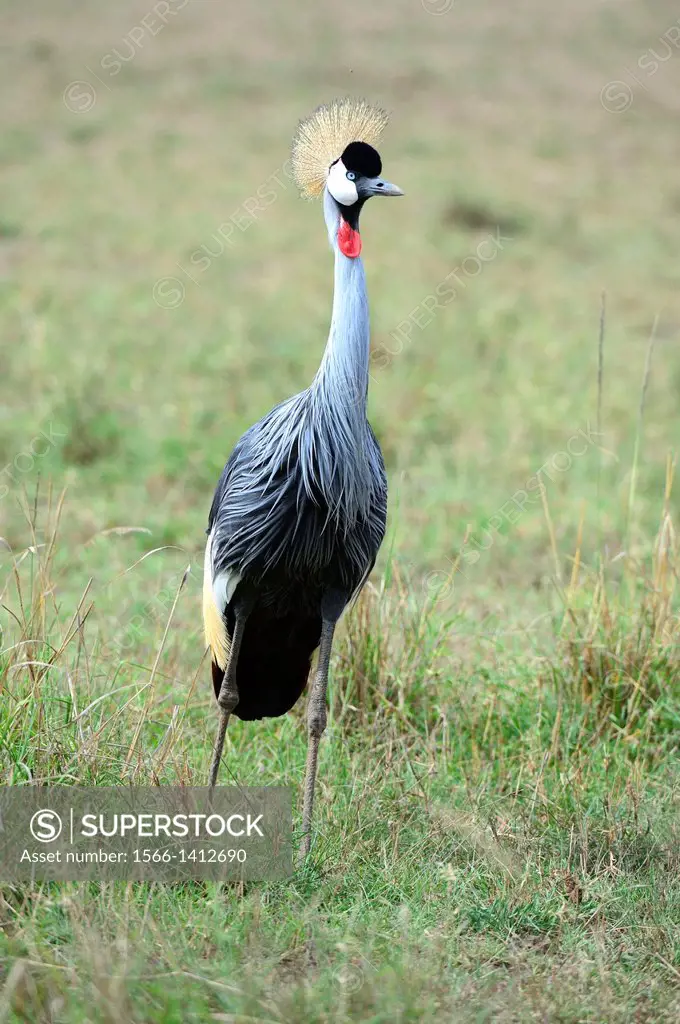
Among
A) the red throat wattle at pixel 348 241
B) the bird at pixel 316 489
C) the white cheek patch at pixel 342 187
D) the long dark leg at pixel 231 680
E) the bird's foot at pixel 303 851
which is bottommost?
the bird's foot at pixel 303 851

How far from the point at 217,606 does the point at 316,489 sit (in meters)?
0.52

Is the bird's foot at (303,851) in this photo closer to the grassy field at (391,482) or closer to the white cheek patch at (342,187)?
the grassy field at (391,482)

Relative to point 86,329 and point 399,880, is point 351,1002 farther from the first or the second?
point 86,329

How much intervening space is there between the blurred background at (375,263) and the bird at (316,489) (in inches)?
27.2

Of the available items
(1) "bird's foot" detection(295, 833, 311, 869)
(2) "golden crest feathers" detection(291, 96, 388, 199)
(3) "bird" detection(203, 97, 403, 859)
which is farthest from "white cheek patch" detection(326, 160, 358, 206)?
(1) "bird's foot" detection(295, 833, 311, 869)

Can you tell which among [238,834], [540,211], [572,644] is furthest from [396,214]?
[238,834]

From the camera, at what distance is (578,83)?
12961 millimetres

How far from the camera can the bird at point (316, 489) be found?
3.33m

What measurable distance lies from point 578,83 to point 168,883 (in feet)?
38.7

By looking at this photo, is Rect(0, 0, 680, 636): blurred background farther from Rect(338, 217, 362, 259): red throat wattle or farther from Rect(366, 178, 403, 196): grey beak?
Rect(366, 178, 403, 196): grey beak

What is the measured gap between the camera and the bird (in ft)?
10.9

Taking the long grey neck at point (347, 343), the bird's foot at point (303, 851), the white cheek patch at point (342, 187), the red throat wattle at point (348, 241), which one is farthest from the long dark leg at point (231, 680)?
the white cheek patch at point (342, 187)

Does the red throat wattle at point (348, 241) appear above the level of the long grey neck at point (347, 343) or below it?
above

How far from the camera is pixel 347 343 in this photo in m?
3.28
